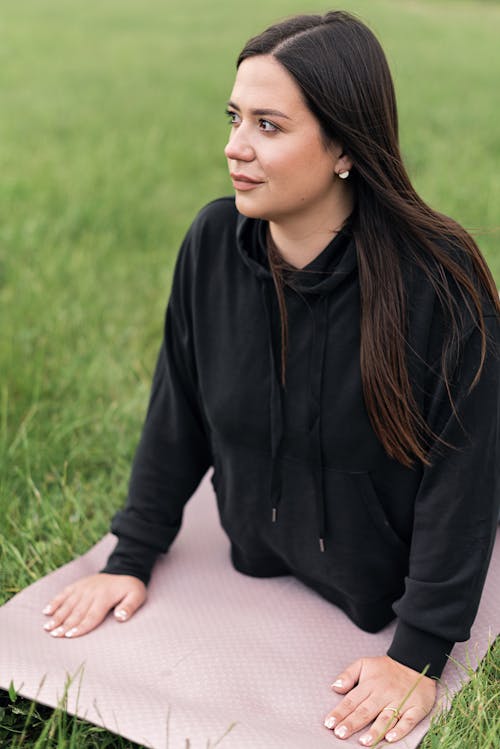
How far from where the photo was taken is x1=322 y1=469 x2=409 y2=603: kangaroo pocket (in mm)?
2145

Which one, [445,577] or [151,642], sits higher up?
[445,577]

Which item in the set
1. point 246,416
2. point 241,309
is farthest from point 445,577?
point 241,309

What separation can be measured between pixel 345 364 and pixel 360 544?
15.9 inches

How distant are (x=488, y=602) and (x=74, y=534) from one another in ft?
3.52

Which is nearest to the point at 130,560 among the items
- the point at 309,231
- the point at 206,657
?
the point at 206,657

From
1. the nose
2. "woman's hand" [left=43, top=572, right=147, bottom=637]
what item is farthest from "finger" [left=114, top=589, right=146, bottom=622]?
the nose

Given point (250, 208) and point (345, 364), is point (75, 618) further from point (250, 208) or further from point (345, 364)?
point (250, 208)

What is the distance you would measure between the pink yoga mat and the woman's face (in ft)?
3.06

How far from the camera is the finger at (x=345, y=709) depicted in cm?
195

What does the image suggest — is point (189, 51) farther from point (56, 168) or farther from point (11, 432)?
point (11, 432)

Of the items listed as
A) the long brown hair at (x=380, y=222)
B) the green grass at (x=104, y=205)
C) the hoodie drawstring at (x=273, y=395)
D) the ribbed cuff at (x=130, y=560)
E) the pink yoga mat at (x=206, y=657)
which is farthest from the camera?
the green grass at (x=104, y=205)

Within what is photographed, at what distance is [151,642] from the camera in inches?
88.1

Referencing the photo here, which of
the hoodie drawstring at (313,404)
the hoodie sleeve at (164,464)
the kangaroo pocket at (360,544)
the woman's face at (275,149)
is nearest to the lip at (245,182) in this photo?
the woman's face at (275,149)

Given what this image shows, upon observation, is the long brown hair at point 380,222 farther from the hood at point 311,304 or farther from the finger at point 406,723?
the finger at point 406,723
